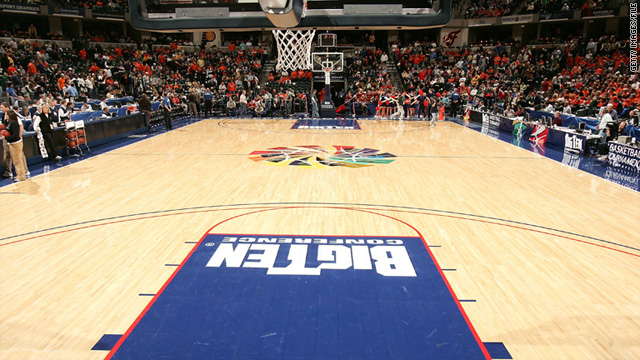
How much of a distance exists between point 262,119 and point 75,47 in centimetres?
1464

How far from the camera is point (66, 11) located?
2764 centimetres

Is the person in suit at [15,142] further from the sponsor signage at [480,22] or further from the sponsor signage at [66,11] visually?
the sponsor signage at [480,22]

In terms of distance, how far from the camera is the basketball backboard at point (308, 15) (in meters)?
4.79

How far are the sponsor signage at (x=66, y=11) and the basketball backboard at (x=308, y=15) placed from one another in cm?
2780

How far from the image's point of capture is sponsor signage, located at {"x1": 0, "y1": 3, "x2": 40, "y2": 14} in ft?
80.8

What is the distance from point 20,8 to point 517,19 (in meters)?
32.5

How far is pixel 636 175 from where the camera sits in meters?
9.97

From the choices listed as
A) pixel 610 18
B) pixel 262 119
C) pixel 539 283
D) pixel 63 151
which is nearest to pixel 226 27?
pixel 539 283

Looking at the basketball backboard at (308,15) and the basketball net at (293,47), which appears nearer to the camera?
the basketball backboard at (308,15)

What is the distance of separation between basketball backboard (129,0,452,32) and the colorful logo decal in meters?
31.9

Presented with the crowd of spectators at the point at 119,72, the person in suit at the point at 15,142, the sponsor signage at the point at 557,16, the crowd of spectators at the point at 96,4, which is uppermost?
the crowd of spectators at the point at 96,4

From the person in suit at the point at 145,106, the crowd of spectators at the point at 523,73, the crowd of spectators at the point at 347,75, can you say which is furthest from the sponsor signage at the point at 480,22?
the person in suit at the point at 145,106

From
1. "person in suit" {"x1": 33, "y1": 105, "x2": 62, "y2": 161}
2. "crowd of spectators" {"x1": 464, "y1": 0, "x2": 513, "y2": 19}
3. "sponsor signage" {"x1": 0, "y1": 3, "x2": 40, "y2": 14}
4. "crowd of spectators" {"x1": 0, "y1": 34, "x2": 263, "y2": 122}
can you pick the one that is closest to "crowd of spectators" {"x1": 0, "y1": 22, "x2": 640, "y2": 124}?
"crowd of spectators" {"x1": 0, "y1": 34, "x2": 263, "y2": 122}

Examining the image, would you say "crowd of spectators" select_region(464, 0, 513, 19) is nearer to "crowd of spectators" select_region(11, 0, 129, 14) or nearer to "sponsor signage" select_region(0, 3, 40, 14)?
"crowd of spectators" select_region(11, 0, 129, 14)
